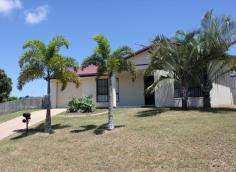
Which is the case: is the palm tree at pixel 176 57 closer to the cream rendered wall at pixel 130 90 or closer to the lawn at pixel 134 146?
the lawn at pixel 134 146

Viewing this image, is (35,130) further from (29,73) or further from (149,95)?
(149,95)

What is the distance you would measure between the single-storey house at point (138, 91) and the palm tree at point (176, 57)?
219 centimetres

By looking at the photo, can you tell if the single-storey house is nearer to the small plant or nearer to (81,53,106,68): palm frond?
the small plant

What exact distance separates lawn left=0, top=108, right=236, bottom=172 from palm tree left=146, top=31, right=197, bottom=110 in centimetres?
357

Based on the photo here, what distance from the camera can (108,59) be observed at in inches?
570

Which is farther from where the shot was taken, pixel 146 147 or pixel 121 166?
pixel 146 147

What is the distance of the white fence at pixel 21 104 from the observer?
27938 millimetres

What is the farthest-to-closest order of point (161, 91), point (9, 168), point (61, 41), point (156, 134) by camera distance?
1. point (161, 91)
2. point (61, 41)
3. point (156, 134)
4. point (9, 168)

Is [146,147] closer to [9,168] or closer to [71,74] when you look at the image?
[9,168]

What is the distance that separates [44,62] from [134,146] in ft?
22.0

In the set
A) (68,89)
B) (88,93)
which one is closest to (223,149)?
(88,93)

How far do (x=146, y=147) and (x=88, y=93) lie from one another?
15.2 meters

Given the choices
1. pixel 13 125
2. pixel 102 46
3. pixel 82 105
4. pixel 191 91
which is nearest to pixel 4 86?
pixel 82 105

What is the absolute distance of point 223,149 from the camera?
993 centimetres
